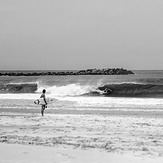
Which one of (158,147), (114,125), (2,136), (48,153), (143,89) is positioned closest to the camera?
(48,153)

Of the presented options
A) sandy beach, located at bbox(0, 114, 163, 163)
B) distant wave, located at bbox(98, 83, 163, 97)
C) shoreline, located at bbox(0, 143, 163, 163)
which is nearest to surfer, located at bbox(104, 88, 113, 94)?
distant wave, located at bbox(98, 83, 163, 97)

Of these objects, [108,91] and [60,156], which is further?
[108,91]

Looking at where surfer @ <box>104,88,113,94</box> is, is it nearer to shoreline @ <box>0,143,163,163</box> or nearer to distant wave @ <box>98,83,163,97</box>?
distant wave @ <box>98,83,163,97</box>

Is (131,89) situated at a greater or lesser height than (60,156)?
lesser

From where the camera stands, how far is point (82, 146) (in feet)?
24.9

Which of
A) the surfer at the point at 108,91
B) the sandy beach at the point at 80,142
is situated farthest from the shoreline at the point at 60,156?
the surfer at the point at 108,91

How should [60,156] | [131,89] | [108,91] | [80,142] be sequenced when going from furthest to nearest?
[131,89] < [108,91] < [80,142] < [60,156]

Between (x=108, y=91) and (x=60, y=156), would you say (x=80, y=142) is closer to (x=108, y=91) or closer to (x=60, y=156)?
(x=60, y=156)

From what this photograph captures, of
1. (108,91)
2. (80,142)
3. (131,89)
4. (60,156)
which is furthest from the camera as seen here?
(131,89)

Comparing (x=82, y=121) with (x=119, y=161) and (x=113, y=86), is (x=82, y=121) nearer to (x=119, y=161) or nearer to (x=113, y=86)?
(x=119, y=161)

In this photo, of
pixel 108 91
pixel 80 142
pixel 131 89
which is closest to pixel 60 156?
pixel 80 142

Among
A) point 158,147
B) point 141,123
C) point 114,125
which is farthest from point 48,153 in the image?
point 141,123

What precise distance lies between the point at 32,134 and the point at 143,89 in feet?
98.3

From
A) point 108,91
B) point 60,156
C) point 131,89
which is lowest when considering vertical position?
point 108,91
